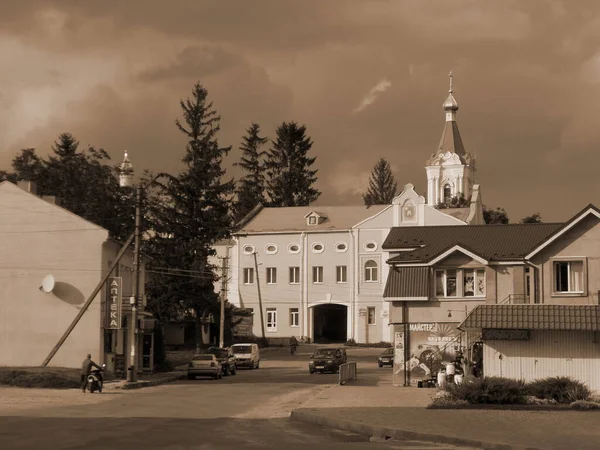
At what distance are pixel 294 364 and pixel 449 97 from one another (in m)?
69.0

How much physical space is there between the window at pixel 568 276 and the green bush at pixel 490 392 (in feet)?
31.5

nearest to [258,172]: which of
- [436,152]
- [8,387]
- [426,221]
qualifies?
[436,152]

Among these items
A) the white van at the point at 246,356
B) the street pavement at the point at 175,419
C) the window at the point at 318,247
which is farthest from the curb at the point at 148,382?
the window at the point at 318,247

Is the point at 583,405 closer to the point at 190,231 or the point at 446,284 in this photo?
the point at 446,284

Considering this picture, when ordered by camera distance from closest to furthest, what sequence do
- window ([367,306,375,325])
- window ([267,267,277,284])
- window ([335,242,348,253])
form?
window ([367,306,375,325]) < window ([335,242,348,253]) < window ([267,267,277,284])

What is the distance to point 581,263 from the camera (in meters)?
39.9

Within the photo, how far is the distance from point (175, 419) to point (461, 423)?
8040mm

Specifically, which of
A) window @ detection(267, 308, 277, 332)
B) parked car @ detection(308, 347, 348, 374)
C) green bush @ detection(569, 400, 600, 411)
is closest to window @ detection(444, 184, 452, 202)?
window @ detection(267, 308, 277, 332)

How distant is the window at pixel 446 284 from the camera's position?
45.0 meters

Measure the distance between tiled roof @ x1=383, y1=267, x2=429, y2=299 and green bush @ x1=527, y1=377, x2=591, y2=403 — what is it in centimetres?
1245

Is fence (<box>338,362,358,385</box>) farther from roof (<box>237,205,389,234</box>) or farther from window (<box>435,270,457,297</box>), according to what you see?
roof (<box>237,205,389,234</box>)

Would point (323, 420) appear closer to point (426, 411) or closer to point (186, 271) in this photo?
point (426, 411)

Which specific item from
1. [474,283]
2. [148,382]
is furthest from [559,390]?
[148,382]

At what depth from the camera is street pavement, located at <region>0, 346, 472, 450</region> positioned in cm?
2109
